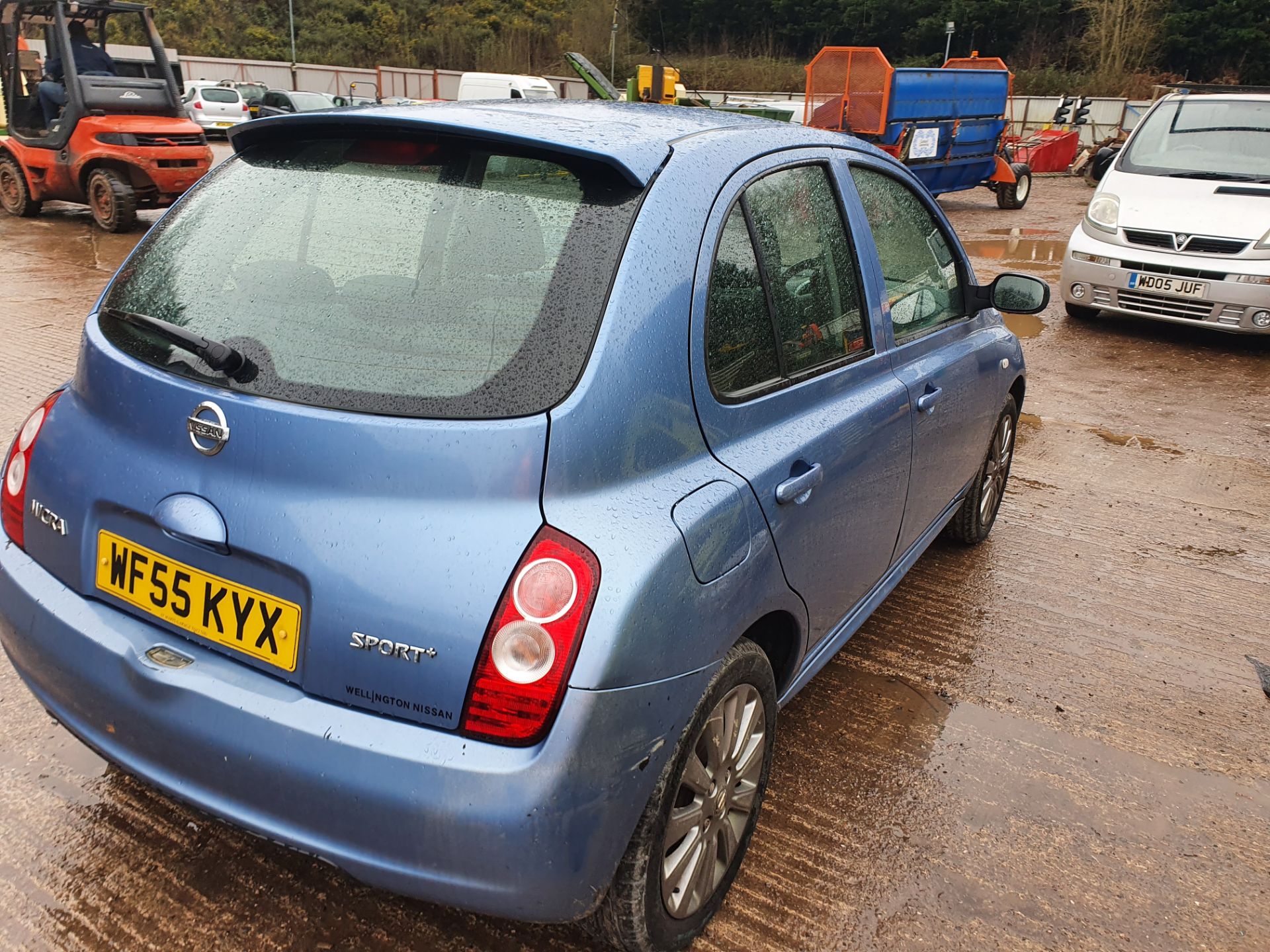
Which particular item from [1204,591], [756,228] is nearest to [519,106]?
[756,228]

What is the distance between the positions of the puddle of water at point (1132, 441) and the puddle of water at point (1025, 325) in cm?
251

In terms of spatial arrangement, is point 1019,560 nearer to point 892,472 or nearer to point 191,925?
point 892,472

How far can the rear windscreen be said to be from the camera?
1.74 meters

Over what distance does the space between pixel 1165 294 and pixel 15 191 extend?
1336 cm

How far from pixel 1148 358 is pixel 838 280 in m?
6.33

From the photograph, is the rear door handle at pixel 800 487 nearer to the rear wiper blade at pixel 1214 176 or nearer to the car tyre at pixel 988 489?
the car tyre at pixel 988 489

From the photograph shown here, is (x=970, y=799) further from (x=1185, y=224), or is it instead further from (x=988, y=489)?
(x=1185, y=224)

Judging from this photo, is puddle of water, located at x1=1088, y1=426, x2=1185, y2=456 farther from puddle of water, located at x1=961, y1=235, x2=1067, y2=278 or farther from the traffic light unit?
the traffic light unit

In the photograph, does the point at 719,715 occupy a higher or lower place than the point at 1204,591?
higher

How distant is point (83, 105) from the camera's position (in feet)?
37.8

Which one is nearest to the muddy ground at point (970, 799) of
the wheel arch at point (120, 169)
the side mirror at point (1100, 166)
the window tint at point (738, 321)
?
the window tint at point (738, 321)

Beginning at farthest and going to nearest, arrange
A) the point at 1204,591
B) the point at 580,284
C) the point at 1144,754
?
the point at 1204,591
the point at 1144,754
the point at 580,284

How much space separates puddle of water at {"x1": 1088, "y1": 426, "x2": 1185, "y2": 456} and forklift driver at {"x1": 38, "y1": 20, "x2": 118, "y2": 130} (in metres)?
11.9

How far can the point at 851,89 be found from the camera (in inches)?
572
